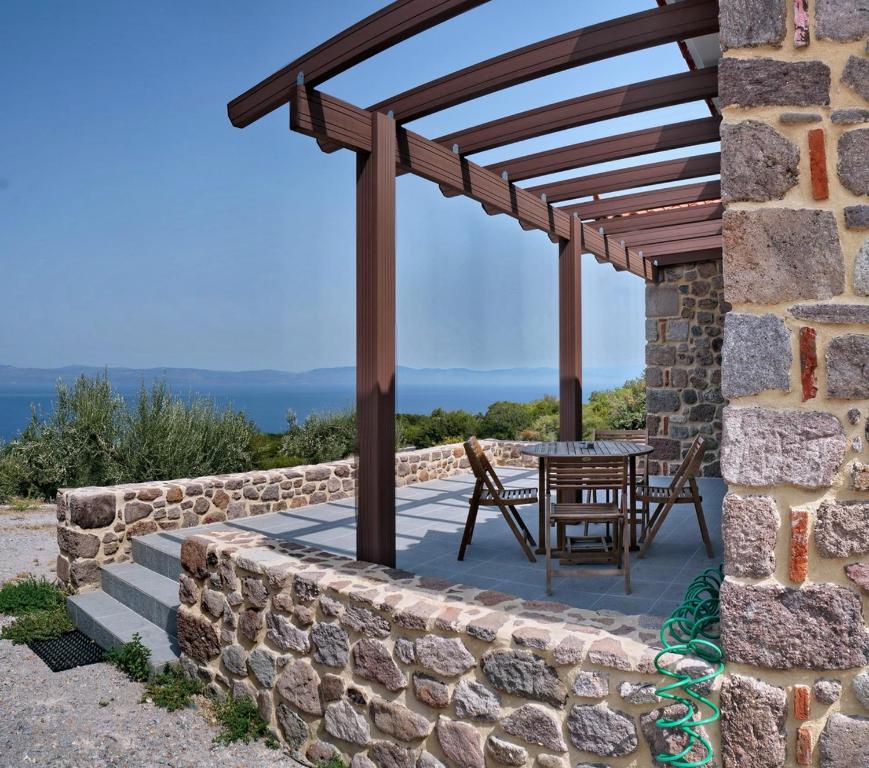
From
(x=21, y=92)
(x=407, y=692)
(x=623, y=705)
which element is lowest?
(x=407, y=692)

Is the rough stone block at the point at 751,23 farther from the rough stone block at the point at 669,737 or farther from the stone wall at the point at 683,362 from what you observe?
the stone wall at the point at 683,362

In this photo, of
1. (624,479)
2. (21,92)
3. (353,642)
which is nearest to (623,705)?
(353,642)

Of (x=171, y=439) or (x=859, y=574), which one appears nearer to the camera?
(x=859, y=574)

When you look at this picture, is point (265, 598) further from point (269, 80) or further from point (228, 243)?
point (228, 243)

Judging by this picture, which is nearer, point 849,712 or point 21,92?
point 849,712

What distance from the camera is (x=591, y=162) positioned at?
13.3 feet

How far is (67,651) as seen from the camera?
427cm

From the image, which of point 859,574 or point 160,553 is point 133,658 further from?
point 859,574

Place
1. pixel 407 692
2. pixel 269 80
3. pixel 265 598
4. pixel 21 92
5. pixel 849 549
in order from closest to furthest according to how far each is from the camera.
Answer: pixel 849 549, pixel 407 692, pixel 265 598, pixel 269 80, pixel 21 92

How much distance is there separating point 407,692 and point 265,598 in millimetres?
930

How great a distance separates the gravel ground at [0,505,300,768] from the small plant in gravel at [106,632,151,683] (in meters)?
0.05

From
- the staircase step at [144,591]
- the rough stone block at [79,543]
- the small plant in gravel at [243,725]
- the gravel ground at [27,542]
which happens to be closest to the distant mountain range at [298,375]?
the gravel ground at [27,542]

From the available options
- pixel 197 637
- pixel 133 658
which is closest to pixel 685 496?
pixel 197 637

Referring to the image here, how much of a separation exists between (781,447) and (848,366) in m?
0.28
